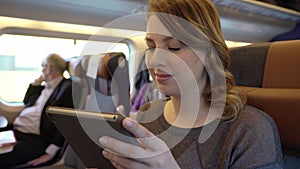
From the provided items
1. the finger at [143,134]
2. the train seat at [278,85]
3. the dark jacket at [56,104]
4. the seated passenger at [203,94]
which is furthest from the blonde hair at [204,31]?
the dark jacket at [56,104]

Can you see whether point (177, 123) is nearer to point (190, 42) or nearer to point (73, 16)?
point (190, 42)

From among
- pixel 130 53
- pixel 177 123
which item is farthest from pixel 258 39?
pixel 177 123

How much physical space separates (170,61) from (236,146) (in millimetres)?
284

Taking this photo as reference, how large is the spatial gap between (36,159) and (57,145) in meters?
0.21

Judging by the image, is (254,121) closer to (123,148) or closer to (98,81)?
(123,148)

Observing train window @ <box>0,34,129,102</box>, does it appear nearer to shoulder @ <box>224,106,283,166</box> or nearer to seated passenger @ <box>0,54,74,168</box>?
seated passenger @ <box>0,54,74,168</box>

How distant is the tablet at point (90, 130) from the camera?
24.2 inches

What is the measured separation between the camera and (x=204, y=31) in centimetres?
85

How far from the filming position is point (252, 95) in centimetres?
101

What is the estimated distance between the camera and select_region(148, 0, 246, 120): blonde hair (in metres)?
0.84

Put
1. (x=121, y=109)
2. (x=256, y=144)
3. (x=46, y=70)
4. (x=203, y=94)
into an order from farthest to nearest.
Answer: (x=46, y=70)
(x=121, y=109)
(x=203, y=94)
(x=256, y=144)

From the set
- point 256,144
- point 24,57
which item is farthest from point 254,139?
point 24,57

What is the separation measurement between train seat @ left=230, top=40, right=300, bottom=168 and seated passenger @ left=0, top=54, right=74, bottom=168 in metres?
1.90

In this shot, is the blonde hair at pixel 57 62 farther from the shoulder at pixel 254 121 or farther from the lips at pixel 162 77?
the shoulder at pixel 254 121
